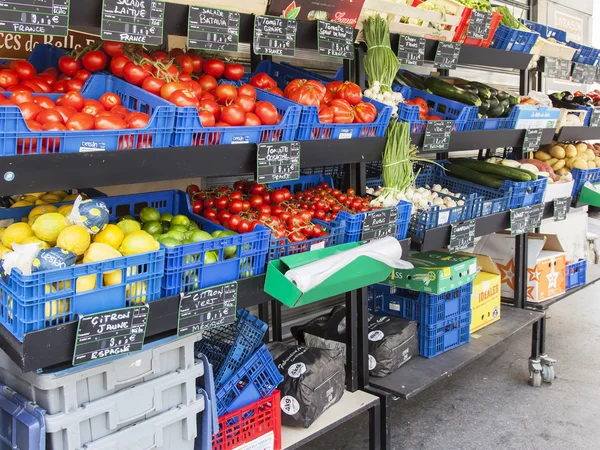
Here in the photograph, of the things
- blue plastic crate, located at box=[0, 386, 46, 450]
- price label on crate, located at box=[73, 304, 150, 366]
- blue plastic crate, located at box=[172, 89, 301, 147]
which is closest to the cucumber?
blue plastic crate, located at box=[172, 89, 301, 147]

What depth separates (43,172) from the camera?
164 centimetres

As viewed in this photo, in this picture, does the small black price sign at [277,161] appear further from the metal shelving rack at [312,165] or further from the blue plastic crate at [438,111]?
the blue plastic crate at [438,111]

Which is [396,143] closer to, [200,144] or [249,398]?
[200,144]

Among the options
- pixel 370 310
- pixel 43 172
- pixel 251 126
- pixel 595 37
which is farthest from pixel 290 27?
pixel 595 37

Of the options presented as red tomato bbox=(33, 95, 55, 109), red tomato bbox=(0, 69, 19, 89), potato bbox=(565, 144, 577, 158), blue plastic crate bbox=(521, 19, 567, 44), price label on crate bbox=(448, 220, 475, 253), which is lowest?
price label on crate bbox=(448, 220, 475, 253)

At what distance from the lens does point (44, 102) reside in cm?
192

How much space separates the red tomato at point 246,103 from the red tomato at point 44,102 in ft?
2.20

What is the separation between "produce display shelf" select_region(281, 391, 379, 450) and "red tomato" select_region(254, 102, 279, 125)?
1.30 meters

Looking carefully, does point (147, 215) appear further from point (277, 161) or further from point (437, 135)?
point (437, 135)

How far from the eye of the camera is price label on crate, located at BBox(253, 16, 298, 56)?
2254mm

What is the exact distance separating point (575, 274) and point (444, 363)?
6.66 ft

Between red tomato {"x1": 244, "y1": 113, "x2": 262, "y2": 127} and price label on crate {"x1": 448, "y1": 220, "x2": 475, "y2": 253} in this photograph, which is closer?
red tomato {"x1": 244, "y1": 113, "x2": 262, "y2": 127}

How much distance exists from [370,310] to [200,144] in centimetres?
189

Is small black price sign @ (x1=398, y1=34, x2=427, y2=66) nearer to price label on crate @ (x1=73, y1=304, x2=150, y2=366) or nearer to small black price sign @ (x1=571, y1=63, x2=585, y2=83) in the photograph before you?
price label on crate @ (x1=73, y1=304, x2=150, y2=366)
